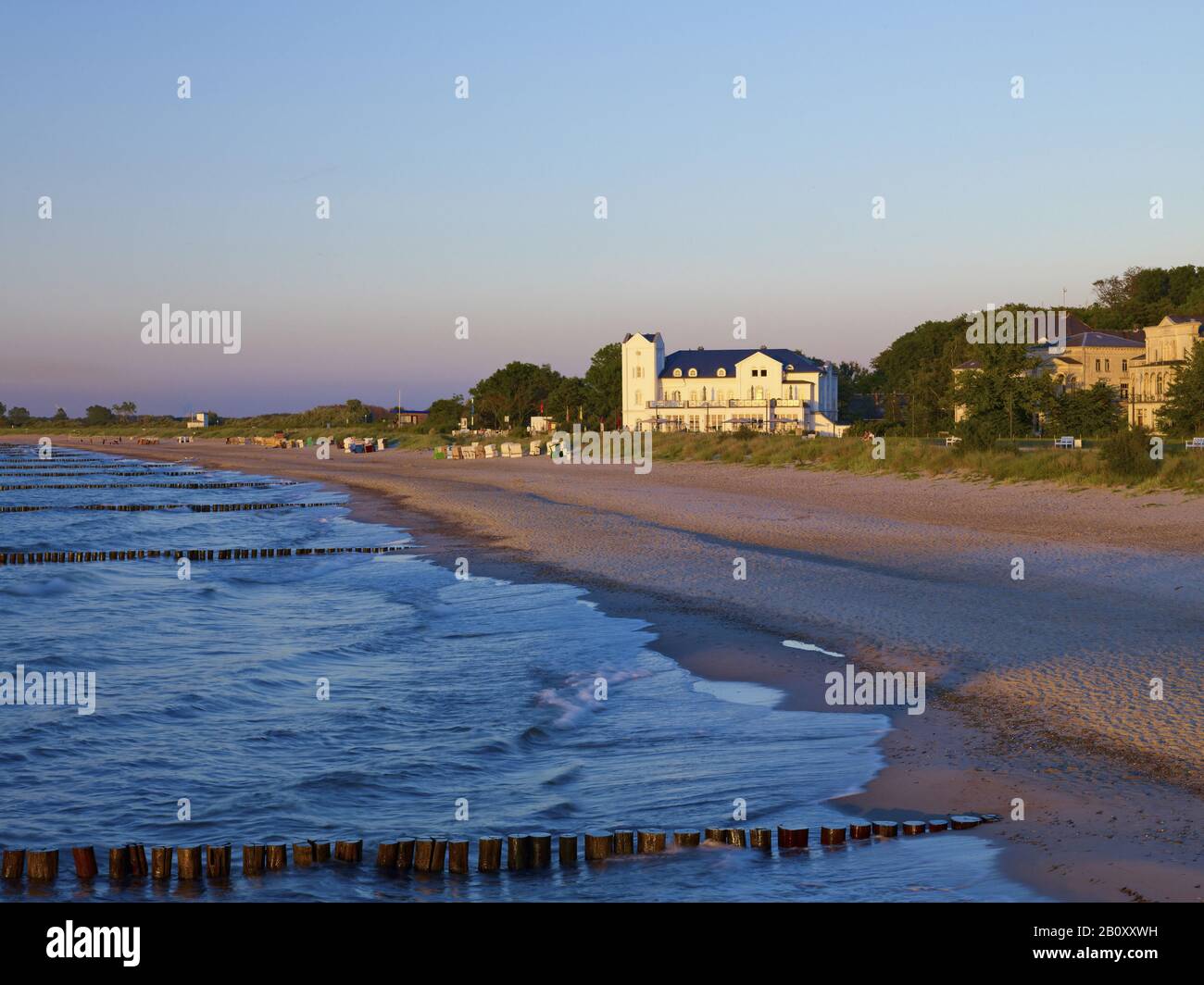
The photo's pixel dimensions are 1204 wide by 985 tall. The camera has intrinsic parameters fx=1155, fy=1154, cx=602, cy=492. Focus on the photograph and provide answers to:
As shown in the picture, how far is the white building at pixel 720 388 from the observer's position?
95.6m

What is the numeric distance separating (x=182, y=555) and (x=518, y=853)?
73.5 feet

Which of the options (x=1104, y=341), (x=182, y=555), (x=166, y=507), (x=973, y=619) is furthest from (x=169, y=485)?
(x=1104, y=341)

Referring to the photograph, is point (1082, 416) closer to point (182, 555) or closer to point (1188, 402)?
point (1188, 402)

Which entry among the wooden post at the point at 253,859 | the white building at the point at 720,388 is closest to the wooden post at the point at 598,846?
the wooden post at the point at 253,859

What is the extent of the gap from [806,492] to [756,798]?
28424 millimetres

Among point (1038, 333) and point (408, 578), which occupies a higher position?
point (1038, 333)

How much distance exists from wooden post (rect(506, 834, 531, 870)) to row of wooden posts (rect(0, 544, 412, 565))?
19886 millimetres

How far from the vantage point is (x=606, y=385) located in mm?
109750

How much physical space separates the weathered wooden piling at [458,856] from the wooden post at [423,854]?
0.38ft

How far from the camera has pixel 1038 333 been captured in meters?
79.3

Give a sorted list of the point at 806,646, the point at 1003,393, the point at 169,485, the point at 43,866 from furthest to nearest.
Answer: the point at 169,485
the point at 1003,393
the point at 806,646
the point at 43,866
